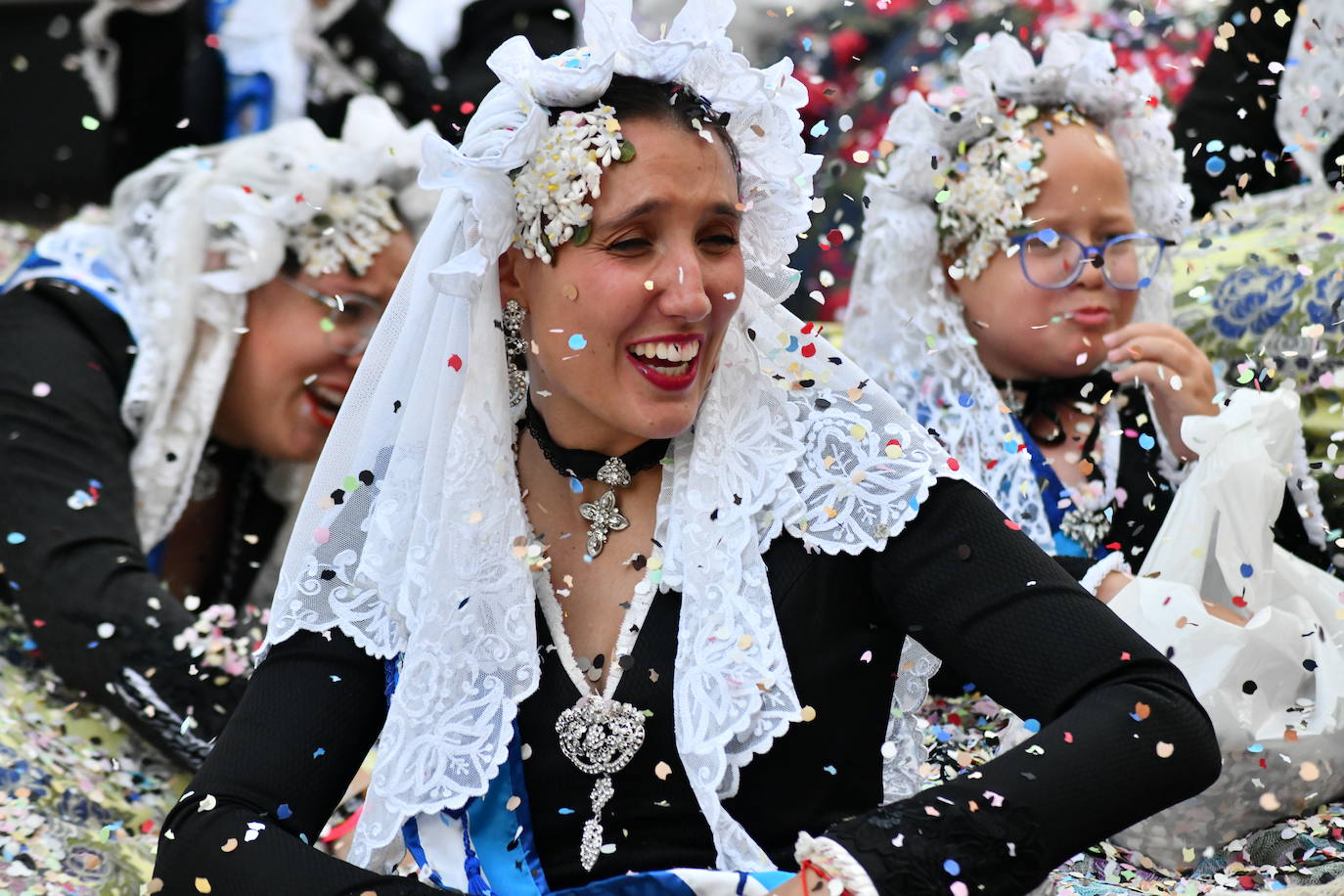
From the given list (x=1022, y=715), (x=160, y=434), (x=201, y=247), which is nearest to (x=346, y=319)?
(x=201, y=247)

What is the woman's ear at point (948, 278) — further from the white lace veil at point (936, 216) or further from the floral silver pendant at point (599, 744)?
the floral silver pendant at point (599, 744)

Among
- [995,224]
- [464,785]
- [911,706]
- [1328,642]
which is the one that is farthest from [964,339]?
[464,785]

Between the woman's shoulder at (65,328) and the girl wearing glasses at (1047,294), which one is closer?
the girl wearing glasses at (1047,294)

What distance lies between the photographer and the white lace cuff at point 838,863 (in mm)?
2160

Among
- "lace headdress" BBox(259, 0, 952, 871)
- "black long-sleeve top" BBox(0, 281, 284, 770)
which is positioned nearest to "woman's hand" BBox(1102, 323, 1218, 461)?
"lace headdress" BBox(259, 0, 952, 871)

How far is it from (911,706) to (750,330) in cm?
67

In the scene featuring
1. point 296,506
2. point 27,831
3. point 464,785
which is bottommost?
point 27,831

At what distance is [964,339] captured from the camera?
13.0ft

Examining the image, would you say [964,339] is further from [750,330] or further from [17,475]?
[17,475]

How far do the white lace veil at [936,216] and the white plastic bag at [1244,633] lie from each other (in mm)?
565

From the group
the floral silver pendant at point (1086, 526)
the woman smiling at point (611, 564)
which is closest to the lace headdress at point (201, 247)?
the woman smiling at point (611, 564)

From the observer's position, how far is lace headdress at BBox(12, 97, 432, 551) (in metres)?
4.33

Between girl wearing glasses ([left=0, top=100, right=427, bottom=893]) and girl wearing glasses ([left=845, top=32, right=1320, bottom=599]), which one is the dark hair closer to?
girl wearing glasses ([left=845, top=32, right=1320, bottom=599])

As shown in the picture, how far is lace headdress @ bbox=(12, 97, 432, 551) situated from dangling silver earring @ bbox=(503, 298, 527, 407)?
1.58 metres
